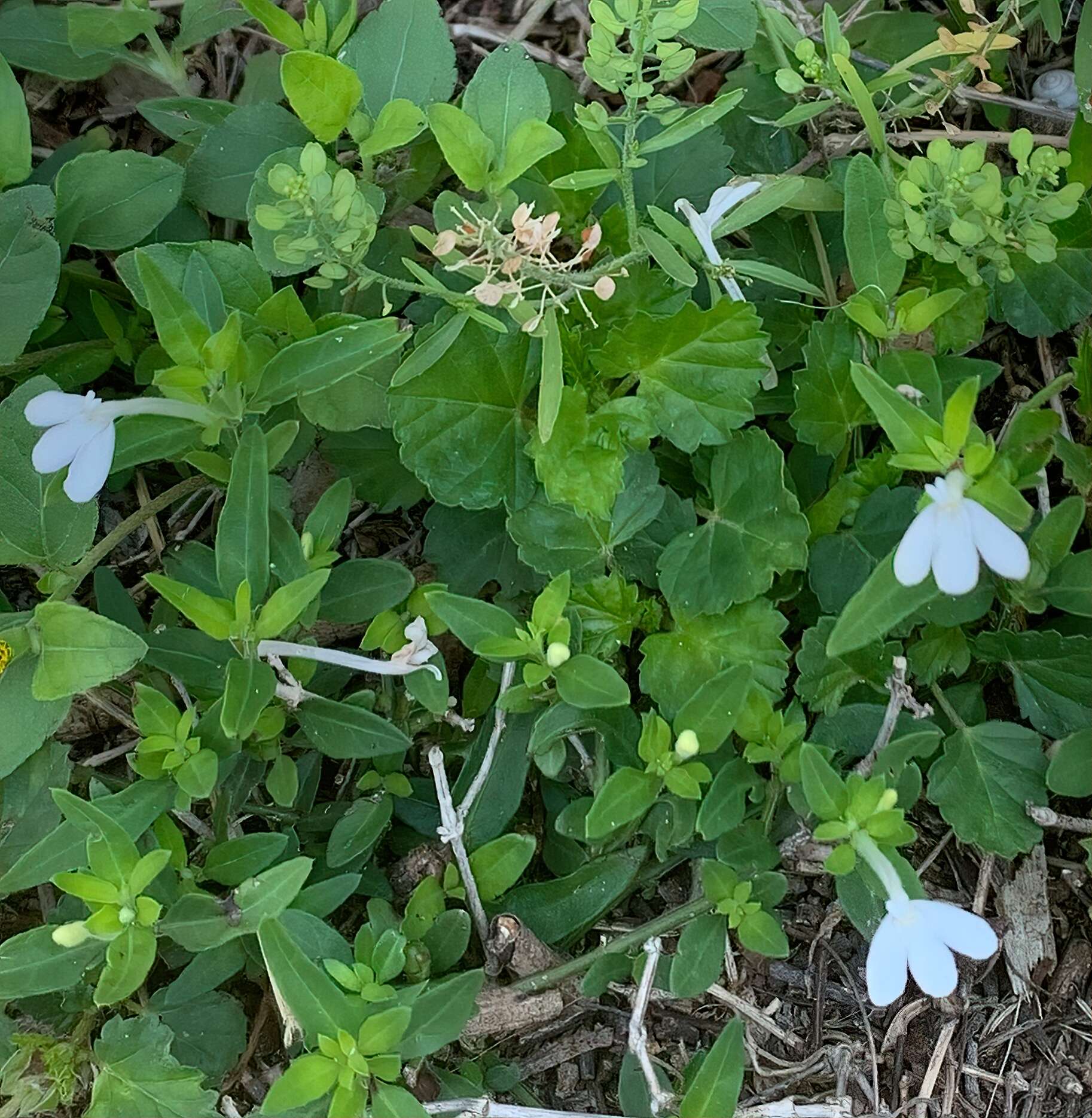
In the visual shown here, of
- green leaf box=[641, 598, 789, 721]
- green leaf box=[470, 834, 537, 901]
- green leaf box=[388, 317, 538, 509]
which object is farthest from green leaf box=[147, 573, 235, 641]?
green leaf box=[641, 598, 789, 721]

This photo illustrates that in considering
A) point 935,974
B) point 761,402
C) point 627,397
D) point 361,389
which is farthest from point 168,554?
point 935,974

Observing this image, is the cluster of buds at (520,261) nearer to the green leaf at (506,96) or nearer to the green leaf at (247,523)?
the green leaf at (506,96)

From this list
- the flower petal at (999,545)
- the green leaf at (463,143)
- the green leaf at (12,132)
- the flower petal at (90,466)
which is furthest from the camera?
the green leaf at (12,132)

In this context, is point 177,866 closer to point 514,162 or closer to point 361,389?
point 361,389

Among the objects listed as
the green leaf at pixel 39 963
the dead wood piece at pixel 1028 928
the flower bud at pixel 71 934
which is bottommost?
the dead wood piece at pixel 1028 928

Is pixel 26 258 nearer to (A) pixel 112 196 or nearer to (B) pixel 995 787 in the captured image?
(A) pixel 112 196

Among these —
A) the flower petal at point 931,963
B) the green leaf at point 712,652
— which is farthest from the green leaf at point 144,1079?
the flower petal at point 931,963

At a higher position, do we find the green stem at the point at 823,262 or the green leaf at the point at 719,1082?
the green stem at the point at 823,262
